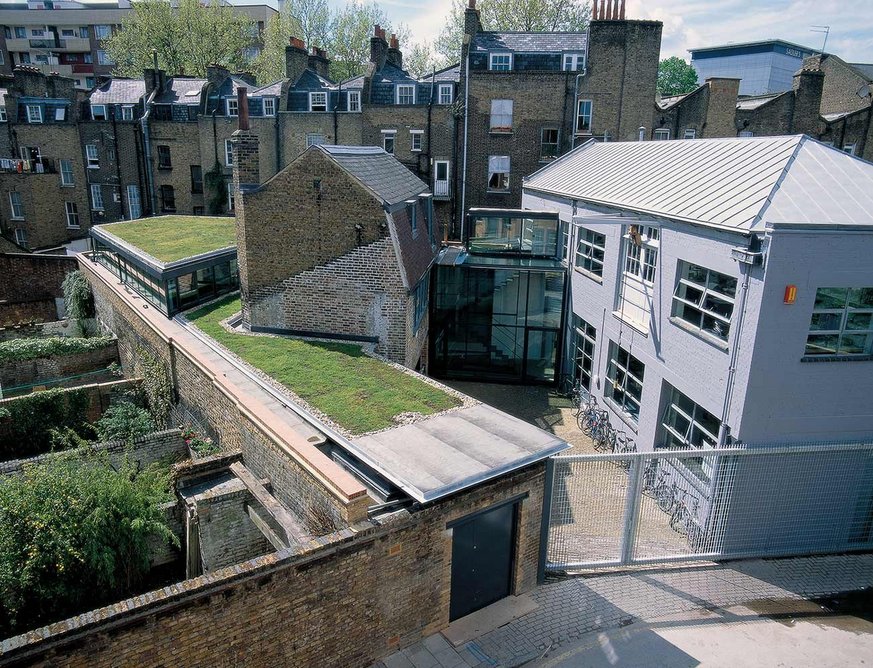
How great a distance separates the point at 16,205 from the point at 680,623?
136 feet

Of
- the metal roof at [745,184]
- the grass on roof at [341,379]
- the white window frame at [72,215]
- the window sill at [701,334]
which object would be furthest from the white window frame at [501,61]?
the white window frame at [72,215]

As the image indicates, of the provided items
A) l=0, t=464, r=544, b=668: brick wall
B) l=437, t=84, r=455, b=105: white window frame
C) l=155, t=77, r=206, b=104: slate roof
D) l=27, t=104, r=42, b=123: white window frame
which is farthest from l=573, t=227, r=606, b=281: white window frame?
l=27, t=104, r=42, b=123: white window frame

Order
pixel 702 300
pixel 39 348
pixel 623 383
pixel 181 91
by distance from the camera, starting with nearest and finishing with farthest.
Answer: pixel 702 300, pixel 623 383, pixel 39 348, pixel 181 91

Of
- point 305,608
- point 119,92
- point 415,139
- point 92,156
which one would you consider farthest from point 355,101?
point 305,608

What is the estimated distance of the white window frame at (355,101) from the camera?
30.8 meters

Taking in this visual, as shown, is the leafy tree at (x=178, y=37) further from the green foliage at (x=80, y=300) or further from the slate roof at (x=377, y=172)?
the slate roof at (x=377, y=172)

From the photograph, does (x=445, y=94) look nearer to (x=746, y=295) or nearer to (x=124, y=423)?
(x=124, y=423)

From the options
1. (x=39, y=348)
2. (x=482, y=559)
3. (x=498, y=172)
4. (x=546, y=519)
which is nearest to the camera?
(x=482, y=559)

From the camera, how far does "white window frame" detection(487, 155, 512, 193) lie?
28391 mm

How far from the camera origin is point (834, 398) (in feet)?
34.0

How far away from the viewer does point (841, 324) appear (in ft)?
33.2

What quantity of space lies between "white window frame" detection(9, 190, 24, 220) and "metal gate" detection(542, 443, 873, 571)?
38.7 meters

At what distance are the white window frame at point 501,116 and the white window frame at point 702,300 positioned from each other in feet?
58.8

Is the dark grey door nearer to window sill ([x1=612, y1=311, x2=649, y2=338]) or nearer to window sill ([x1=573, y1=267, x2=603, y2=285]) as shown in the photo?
window sill ([x1=612, y1=311, x2=649, y2=338])
